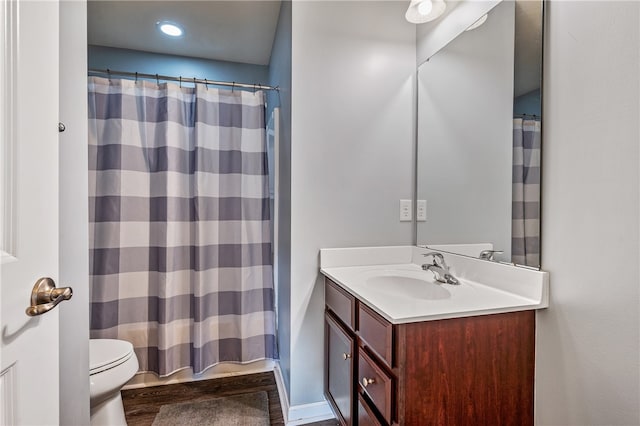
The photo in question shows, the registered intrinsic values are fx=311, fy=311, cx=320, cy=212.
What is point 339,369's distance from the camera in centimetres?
143

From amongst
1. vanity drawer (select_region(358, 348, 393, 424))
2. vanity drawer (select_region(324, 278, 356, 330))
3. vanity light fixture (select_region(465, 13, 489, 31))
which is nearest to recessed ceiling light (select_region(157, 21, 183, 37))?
vanity light fixture (select_region(465, 13, 489, 31))

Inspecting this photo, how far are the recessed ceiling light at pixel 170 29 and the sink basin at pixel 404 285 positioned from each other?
2.14 meters

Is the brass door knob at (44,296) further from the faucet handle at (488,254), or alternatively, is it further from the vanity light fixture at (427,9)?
the vanity light fixture at (427,9)

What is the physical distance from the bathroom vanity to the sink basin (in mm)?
98

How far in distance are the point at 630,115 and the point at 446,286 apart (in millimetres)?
825

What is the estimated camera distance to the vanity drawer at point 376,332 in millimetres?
983

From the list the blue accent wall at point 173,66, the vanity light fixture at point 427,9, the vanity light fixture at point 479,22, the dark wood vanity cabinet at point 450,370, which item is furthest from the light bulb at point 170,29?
the dark wood vanity cabinet at point 450,370

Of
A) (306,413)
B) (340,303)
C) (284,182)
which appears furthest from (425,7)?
(306,413)

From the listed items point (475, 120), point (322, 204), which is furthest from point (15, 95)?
point (475, 120)

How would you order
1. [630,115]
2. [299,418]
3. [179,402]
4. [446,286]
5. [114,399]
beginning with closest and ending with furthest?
Result: 1. [630,115]
2. [446,286]
3. [114,399]
4. [299,418]
5. [179,402]

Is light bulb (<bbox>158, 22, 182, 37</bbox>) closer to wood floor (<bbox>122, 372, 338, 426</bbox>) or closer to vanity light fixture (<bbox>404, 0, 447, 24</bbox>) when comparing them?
vanity light fixture (<bbox>404, 0, 447, 24</bbox>)

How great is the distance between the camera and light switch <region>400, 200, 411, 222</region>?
1.79 m

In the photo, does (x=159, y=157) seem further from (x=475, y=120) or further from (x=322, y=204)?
(x=475, y=120)

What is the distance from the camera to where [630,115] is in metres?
0.83
